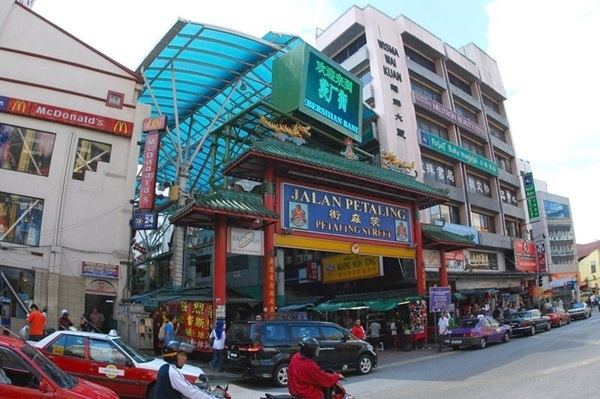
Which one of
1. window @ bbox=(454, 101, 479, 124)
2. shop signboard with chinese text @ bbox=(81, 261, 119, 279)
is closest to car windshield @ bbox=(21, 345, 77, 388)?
shop signboard with chinese text @ bbox=(81, 261, 119, 279)

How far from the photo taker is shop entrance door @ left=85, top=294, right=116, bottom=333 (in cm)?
2198

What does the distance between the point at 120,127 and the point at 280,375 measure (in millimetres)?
15402

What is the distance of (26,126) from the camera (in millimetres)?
21641

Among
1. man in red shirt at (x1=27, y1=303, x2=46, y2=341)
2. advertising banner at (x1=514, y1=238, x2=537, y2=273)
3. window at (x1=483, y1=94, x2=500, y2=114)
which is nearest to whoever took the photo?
man in red shirt at (x1=27, y1=303, x2=46, y2=341)

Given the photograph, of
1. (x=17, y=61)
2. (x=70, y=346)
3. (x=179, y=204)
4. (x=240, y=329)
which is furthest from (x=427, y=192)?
(x=17, y=61)

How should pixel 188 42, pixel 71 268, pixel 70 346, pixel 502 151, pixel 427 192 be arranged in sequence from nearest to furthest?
pixel 70 346 < pixel 71 268 < pixel 427 192 < pixel 188 42 < pixel 502 151

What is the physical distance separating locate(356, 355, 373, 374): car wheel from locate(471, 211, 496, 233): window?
32055mm

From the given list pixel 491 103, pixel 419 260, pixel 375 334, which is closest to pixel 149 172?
pixel 375 334

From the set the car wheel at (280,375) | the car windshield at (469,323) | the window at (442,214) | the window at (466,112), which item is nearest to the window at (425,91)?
the window at (466,112)

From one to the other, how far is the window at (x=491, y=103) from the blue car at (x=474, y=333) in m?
38.3

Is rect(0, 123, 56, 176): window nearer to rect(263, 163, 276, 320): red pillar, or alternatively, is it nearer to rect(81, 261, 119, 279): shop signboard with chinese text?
rect(81, 261, 119, 279): shop signboard with chinese text

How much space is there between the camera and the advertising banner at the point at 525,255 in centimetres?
4638

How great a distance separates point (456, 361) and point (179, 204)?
19908 mm

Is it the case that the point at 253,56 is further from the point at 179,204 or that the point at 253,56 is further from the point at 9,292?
the point at 9,292
